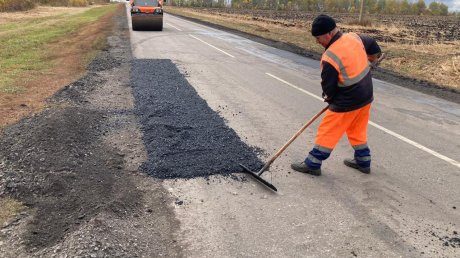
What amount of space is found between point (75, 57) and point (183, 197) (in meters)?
10.0

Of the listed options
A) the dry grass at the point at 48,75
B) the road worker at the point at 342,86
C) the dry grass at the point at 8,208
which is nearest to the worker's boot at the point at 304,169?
the road worker at the point at 342,86

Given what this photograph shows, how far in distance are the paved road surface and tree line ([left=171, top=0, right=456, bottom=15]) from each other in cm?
9824

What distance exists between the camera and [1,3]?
36094 mm

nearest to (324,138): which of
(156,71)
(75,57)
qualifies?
(156,71)

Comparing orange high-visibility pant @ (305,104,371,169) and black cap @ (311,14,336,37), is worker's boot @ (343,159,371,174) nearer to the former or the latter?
orange high-visibility pant @ (305,104,371,169)

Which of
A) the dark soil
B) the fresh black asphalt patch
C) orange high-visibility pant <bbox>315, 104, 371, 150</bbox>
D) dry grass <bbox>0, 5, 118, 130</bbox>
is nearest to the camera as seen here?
the dark soil

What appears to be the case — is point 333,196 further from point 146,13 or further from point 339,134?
point 146,13

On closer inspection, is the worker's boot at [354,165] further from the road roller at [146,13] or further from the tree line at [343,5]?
the tree line at [343,5]

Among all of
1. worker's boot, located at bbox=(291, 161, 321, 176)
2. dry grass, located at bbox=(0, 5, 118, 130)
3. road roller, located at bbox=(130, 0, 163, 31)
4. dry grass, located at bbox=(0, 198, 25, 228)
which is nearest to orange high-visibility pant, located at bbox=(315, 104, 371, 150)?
worker's boot, located at bbox=(291, 161, 321, 176)

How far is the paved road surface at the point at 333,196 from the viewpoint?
11.0 feet

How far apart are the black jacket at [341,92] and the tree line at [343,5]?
100606 millimetres

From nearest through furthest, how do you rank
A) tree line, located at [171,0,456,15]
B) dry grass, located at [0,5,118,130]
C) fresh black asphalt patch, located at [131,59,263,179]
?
fresh black asphalt patch, located at [131,59,263,179]
dry grass, located at [0,5,118,130]
tree line, located at [171,0,456,15]

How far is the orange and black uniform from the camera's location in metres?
4.27

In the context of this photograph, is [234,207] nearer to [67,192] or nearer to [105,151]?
[67,192]
